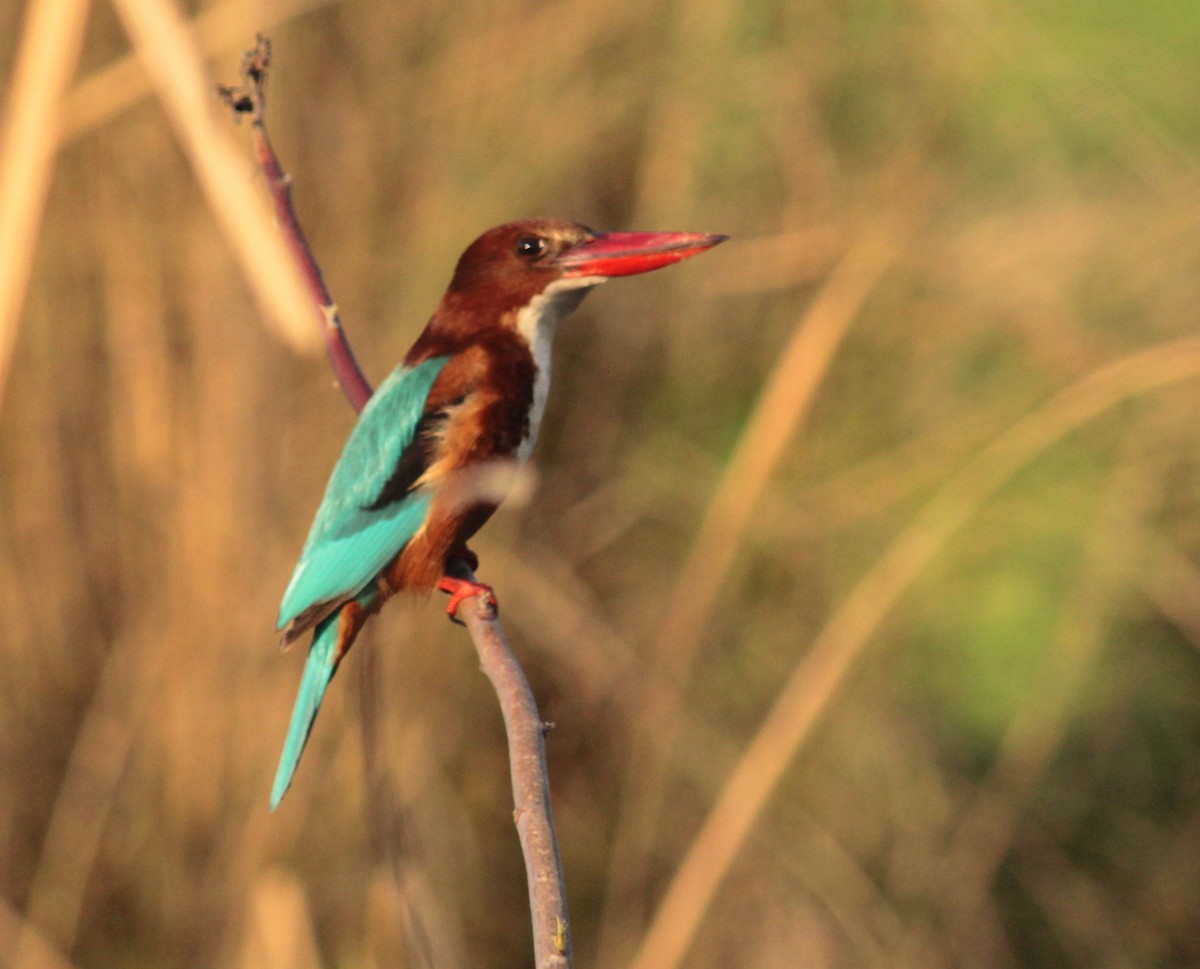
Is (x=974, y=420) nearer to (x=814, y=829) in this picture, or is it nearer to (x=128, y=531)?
(x=814, y=829)

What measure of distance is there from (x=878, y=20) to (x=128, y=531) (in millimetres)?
1944

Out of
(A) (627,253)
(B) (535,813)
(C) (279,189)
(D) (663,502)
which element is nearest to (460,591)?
(A) (627,253)

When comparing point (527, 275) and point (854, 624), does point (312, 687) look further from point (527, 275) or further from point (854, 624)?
point (854, 624)

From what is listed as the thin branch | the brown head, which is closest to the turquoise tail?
the brown head

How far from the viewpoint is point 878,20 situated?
10.6 ft

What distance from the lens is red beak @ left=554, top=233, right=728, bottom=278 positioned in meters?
1.94

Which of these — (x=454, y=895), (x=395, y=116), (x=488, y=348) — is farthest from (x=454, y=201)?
(x=454, y=895)

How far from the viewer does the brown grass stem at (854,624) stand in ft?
8.05

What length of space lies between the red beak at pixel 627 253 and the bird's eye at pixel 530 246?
0.04m

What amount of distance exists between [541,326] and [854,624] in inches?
31.2

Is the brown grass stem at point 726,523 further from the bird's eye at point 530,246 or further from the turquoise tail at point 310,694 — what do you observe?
the turquoise tail at point 310,694

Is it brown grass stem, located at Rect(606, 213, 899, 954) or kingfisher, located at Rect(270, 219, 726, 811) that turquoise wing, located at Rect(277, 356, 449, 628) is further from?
brown grass stem, located at Rect(606, 213, 899, 954)

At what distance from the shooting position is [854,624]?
8.42 ft

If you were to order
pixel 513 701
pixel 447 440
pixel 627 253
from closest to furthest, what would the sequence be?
pixel 513 701 < pixel 627 253 < pixel 447 440
